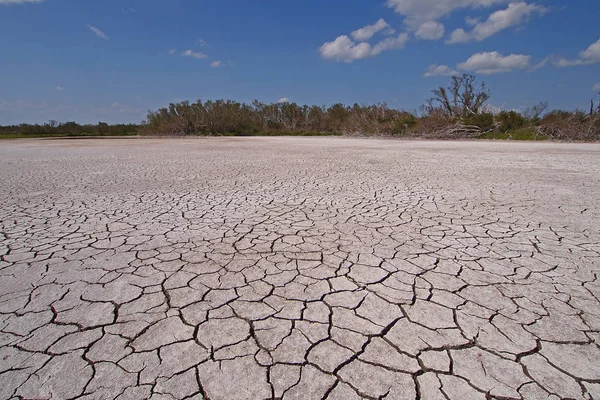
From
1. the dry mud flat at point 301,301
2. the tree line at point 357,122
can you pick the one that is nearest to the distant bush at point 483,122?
the tree line at point 357,122

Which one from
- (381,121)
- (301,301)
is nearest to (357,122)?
(381,121)

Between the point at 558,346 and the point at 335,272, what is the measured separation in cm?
132

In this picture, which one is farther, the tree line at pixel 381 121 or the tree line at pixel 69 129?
the tree line at pixel 69 129

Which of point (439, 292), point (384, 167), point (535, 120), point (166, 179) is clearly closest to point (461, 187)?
point (384, 167)

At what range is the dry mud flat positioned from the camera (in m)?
1.32

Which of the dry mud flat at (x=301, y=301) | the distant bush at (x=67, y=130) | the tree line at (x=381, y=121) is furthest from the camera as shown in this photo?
the distant bush at (x=67, y=130)

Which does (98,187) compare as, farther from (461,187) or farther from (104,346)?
(461,187)

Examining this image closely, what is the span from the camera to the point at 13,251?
2.69 meters

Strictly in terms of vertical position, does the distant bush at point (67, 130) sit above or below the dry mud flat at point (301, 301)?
above

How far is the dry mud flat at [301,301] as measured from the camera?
1317 millimetres

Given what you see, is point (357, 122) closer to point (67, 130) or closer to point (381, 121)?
point (381, 121)

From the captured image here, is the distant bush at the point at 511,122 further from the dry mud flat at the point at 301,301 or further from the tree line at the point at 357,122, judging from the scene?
the dry mud flat at the point at 301,301

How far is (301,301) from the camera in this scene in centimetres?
189

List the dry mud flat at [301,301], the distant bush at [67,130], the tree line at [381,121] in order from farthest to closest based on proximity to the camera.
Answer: the distant bush at [67,130]
the tree line at [381,121]
the dry mud flat at [301,301]
